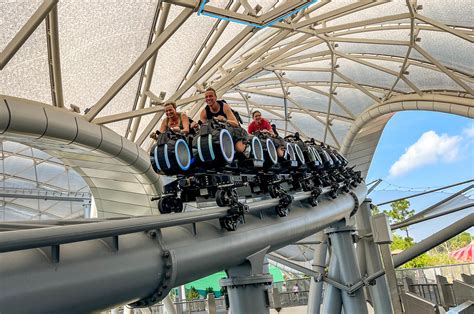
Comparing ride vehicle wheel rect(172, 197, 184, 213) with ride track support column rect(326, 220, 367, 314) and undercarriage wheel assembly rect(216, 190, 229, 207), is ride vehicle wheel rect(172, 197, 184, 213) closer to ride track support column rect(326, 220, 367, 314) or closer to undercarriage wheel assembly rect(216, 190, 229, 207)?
undercarriage wheel assembly rect(216, 190, 229, 207)

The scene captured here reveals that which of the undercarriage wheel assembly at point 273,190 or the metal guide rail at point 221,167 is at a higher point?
the metal guide rail at point 221,167

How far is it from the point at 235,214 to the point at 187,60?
12.5m

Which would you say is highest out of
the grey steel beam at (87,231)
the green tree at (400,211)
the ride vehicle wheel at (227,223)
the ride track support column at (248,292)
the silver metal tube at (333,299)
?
the green tree at (400,211)

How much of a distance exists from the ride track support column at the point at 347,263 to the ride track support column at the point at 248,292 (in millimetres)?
4472

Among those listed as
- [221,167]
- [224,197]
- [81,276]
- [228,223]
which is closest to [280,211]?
[224,197]

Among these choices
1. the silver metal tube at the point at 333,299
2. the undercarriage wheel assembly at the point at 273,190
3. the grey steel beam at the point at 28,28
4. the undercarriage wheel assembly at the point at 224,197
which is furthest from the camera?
the silver metal tube at the point at 333,299

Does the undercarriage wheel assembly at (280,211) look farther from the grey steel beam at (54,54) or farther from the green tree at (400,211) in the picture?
the green tree at (400,211)

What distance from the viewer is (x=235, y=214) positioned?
5023 millimetres

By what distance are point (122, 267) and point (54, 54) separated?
25.0 ft

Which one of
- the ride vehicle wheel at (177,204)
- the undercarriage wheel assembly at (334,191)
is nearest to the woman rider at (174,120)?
the ride vehicle wheel at (177,204)

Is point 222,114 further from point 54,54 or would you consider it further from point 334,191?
point 54,54

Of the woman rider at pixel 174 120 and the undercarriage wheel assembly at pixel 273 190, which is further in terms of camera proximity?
the undercarriage wheel assembly at pixel 273 190

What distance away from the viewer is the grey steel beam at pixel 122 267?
9.07 ft

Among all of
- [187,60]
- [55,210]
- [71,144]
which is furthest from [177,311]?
[55,210]
